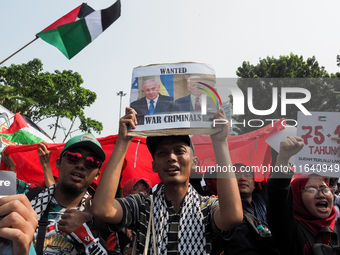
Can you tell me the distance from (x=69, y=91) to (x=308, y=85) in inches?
657

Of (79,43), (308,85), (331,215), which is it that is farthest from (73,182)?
(308,85)

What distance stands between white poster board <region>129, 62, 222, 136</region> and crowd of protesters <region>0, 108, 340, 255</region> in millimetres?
79

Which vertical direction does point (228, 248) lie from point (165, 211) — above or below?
below

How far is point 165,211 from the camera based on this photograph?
6.28 ft

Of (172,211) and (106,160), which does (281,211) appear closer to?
(172,211)

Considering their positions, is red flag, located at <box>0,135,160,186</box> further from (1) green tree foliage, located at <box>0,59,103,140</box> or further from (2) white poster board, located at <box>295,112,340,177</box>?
(1) green tree foliage, located at <box>0,59,103,140</box>

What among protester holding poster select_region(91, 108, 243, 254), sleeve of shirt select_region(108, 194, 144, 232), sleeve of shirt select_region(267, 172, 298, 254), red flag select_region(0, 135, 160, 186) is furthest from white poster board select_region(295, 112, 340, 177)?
red flag select_region(0, 135, 160, 186)

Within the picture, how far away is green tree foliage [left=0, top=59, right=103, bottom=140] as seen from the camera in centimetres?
2152

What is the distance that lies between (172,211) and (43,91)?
2187cm

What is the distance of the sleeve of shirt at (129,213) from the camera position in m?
1.88

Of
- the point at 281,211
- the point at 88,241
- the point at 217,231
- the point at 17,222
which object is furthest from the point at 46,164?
the point at 17,222

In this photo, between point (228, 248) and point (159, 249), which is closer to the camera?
point (159, 249)

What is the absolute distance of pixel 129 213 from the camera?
191 cm

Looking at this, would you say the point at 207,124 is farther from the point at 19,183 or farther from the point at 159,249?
the point at 19,183
